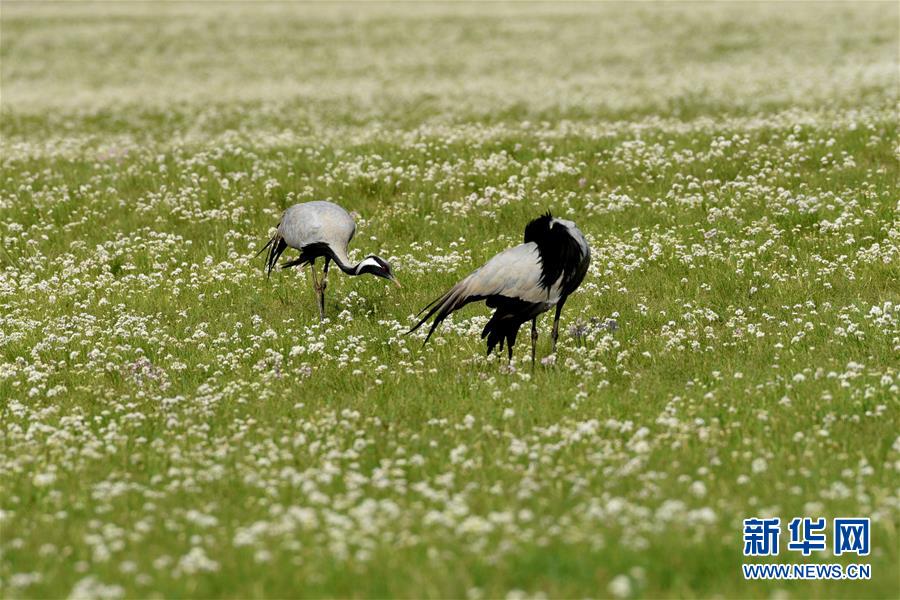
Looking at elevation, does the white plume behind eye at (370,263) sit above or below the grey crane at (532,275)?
above

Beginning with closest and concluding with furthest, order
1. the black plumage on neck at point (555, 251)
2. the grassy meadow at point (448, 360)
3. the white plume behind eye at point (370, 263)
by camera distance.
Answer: the grassy meadow at point (448, 360) → the black plumage on neck at point (555, 251) → the white plume behind eye at point (370, 263)

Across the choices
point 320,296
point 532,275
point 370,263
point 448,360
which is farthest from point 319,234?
point 532,275

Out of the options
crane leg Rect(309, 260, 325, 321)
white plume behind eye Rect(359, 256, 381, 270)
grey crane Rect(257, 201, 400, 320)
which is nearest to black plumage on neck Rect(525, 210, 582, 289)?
white plume behind eye Rect(359, 256, 381, 270)

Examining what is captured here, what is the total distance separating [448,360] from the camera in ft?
36.9

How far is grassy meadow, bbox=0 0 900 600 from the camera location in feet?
21.7

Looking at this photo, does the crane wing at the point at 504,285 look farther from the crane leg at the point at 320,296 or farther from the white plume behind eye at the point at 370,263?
the crane leg at the point at 320,296

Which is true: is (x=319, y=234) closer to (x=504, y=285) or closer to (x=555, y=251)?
(x=504, y=285)

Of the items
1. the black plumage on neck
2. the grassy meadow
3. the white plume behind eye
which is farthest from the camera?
the white plume behind eye

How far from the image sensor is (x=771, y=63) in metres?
36.0

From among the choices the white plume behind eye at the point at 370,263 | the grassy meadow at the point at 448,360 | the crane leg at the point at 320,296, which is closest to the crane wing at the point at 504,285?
the grassy meadow at the point at 448,360

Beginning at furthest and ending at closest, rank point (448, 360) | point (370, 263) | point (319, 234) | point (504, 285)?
1. point (319, 234)
2. point (370, 263)
3. point (448, 360)
4. point (504, 285)

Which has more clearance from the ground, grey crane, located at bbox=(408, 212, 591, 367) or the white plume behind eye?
the white plume behind eye

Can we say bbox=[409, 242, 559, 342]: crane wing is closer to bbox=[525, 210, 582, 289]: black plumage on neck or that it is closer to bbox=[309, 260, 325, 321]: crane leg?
bbox=[525, 210, 582, 289]: black plumage on neck

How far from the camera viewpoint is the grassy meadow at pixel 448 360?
21.7 feet
